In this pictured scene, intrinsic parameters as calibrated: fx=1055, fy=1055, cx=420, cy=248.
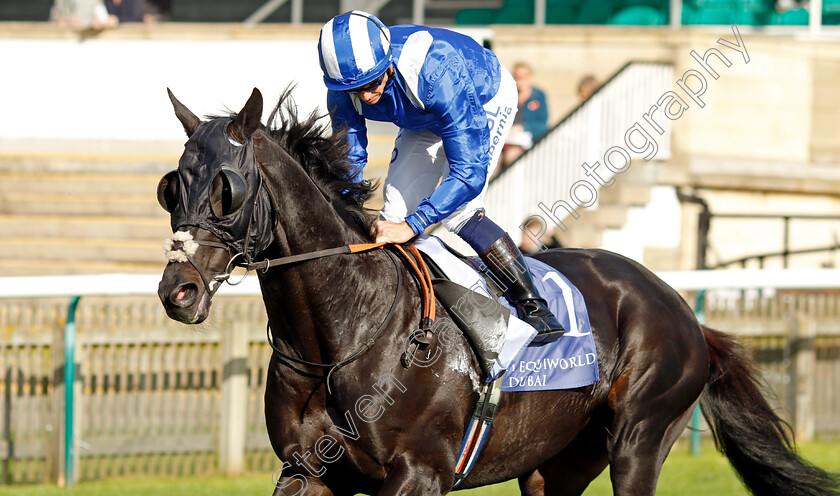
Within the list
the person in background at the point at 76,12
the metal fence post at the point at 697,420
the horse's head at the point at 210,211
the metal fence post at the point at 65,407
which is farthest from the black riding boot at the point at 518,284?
the person in background at the point at 76,12

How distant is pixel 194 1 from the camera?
13.6 m

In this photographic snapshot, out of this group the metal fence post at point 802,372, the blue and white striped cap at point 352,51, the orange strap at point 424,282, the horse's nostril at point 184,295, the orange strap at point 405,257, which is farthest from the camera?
the metal fence post at point 802,372

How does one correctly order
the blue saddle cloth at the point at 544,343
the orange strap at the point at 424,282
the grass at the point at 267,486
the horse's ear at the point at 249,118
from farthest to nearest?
the grass at the point at 267,486 → the blue saddle cloth at the point at 544,343 → the orange strap at the point at 424,282 → the horse's ear at the point at 249,118

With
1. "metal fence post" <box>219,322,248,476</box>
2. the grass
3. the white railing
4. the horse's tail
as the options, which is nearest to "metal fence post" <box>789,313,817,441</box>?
the grass

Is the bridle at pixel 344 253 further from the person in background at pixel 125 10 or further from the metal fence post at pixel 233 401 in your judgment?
the person in background at pixel 125 10

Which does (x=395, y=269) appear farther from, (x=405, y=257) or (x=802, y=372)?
(x=802, y=372)

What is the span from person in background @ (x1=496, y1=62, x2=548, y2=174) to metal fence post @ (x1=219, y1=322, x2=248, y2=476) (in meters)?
3.30

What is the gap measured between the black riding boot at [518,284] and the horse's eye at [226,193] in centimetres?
108

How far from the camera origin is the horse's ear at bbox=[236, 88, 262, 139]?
302 centimetres

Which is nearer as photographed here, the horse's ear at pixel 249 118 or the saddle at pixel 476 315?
the horse's ear at pixel 249 118

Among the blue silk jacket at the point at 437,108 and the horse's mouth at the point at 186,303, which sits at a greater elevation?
the blue silk jacket at the point at 437,108

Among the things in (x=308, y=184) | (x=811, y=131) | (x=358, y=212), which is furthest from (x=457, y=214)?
(x=811, y=131)

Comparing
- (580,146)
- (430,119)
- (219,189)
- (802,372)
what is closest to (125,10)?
(580,146)

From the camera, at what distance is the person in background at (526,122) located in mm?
8664
